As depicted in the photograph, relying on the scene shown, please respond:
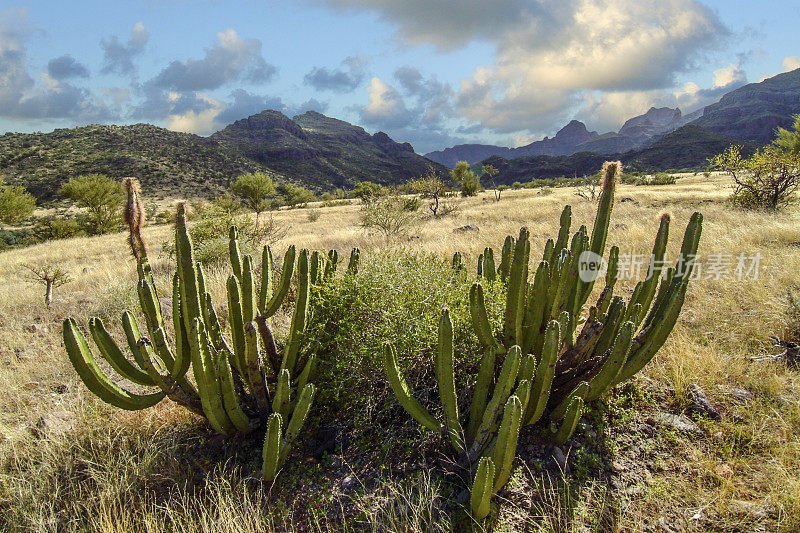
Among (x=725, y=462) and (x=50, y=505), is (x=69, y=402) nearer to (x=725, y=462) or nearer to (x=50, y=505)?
(x=50, y=505)

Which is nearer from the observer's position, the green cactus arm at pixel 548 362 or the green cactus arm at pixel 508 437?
the green cactus arm at pixel 508 437

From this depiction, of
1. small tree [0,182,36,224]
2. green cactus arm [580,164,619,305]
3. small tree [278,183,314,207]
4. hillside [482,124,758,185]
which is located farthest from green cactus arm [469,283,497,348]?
hillside [482,124,758,185]

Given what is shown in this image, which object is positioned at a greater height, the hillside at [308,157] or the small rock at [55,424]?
the hillside at [308,157]

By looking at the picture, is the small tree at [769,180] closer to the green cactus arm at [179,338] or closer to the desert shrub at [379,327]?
the desert shrub at [379,327]

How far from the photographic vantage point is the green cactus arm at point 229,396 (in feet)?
8.75

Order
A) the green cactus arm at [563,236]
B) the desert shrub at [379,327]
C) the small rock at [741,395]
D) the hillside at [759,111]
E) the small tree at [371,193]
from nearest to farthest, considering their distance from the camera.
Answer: the desert shrub at [379,327], the small rock at [741,395], the green cactus arm at [563,236], the small tree at [371,193], the hillside at [759,111]

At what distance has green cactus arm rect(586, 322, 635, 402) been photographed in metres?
2.68

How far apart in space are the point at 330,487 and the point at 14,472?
2.55 meters

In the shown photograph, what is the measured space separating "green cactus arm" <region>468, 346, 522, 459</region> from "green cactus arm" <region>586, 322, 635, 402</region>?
0.81 meters

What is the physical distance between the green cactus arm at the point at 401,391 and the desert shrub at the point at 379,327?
15.5 inches

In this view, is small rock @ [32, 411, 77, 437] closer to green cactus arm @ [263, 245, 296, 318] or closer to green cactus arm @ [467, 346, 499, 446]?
green cactus arm @ [263, 245, 296, 318]

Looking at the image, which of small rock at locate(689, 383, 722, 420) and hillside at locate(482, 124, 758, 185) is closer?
small rock at locate(689, 383, 722, 420)

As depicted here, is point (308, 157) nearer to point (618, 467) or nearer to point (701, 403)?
point (701, 403)

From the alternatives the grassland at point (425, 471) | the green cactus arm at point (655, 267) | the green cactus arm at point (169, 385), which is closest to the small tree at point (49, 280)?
the grassland at point (425, 471)
